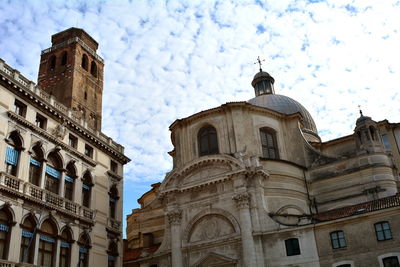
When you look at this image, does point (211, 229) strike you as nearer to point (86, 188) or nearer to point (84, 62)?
point (86, 188)

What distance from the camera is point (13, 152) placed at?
2381 centimetres

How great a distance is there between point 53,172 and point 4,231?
5.24m

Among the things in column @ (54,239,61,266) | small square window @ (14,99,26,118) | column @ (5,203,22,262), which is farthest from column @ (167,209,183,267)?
small square window @ (14,99,26,118)

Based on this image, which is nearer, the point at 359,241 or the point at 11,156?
the point at 11,156

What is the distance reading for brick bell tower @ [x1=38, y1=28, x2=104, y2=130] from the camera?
41.0m

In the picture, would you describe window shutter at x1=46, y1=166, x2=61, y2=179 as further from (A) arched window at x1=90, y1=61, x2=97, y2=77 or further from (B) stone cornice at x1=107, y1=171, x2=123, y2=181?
(A) arched window at x1=90, y1=61, x2=97, y2=77

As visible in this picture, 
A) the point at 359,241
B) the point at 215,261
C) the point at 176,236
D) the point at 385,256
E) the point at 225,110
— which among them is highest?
the point at 225,110

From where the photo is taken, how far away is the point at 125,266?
34406mm

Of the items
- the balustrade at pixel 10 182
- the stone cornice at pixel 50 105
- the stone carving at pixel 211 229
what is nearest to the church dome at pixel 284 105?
the stone carving at pixel 211 229

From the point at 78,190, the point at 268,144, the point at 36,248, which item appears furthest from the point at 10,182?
the point at 268,144

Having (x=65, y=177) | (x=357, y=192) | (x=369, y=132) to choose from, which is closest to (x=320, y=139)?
(x=369, y=132)

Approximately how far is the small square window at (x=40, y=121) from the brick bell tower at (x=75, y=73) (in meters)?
13.2

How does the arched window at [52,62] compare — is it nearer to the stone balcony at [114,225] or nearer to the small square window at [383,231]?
the stone balcony at [114,225]

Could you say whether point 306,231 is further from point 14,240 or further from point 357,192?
point 14,240
